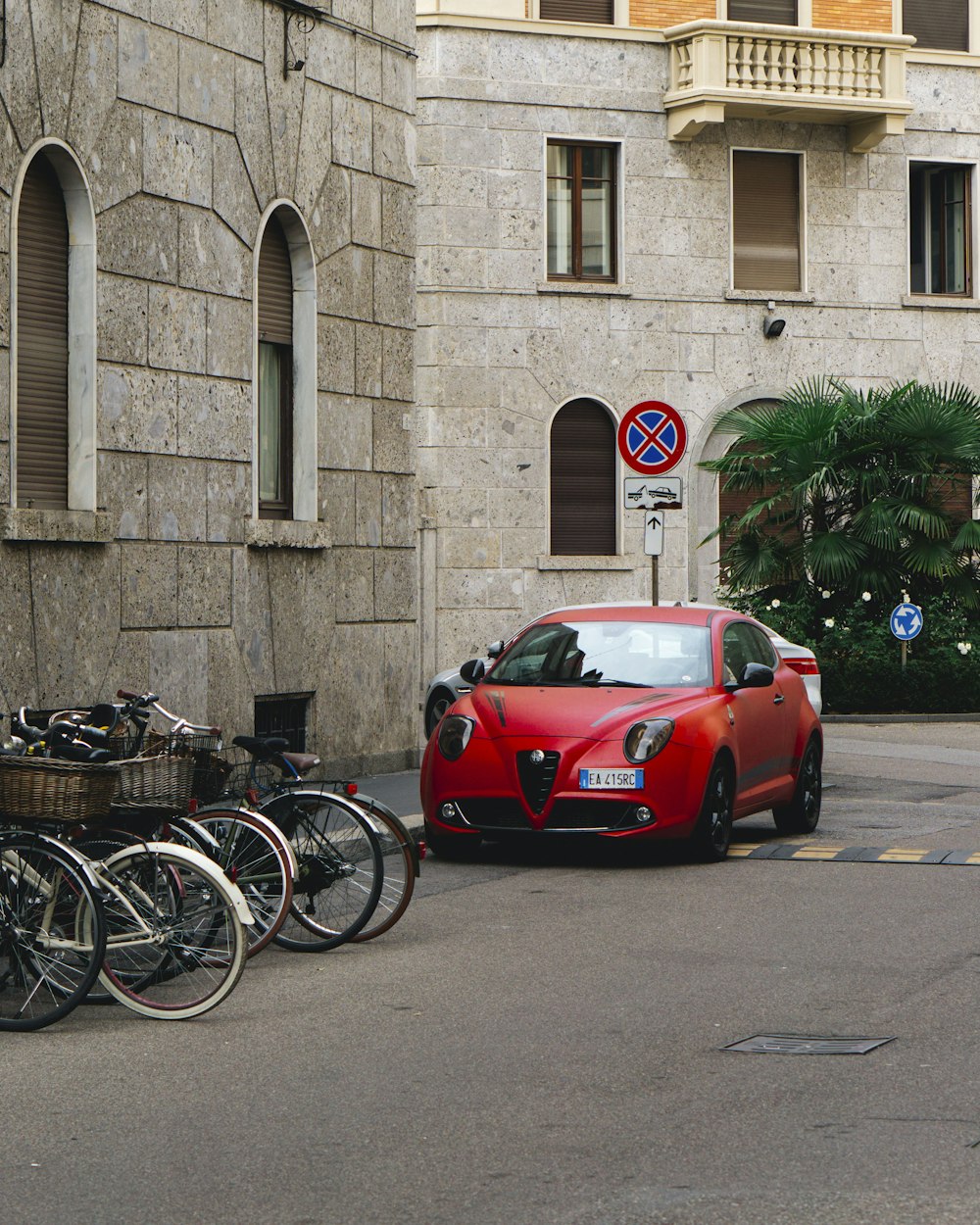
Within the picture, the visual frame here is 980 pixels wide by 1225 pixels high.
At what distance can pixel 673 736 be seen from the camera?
1204 centimetres

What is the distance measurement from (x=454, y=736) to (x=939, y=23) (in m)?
23.4

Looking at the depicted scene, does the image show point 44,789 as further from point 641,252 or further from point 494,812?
point 641,252

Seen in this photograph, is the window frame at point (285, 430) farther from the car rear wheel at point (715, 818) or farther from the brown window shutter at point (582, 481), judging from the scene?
the brown window shutter at point (582, 481)

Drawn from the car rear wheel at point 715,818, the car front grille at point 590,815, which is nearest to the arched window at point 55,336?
the car front grille at point 590,815

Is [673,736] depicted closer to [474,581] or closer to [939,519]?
[939,519]

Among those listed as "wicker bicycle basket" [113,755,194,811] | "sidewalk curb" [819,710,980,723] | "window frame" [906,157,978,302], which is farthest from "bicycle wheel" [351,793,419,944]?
"window frame" [906,157,978,302]

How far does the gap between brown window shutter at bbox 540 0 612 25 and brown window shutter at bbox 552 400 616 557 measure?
5665 millimetres

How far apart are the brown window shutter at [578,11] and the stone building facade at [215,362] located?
13202 millimetres

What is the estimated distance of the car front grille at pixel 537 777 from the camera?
12.0 meters

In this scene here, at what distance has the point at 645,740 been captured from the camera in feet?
39.3

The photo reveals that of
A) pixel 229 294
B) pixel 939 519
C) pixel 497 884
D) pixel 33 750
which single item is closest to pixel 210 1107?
pixel 33 750

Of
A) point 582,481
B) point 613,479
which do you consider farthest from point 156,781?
point 613,479

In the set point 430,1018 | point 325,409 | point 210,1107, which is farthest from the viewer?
point 325,409

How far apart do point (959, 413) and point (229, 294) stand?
44.5 feet
